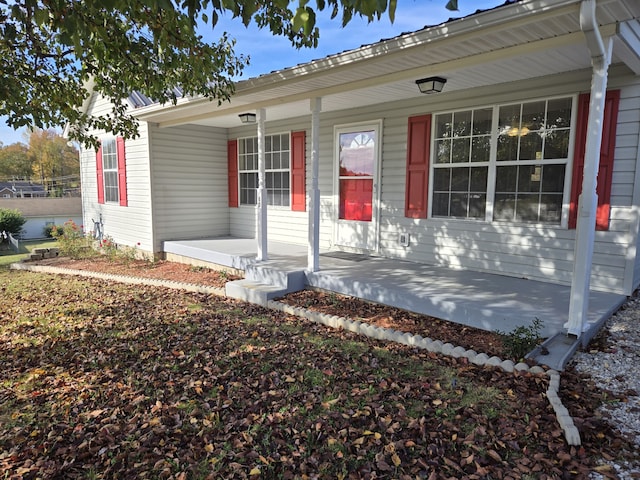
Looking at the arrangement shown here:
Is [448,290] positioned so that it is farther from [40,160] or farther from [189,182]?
[40,160]

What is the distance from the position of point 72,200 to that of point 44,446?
29.2m

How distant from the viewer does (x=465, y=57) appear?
14.0 feet

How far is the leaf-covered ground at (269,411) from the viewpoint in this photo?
90.8 inches

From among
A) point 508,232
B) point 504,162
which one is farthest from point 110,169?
point 508,232

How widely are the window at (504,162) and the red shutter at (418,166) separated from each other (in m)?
0.14

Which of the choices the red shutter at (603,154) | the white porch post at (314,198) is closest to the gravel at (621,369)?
the red shutter at (603,154)

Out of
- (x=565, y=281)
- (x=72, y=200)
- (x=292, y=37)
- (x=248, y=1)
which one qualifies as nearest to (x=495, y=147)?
(x=565, y=281)

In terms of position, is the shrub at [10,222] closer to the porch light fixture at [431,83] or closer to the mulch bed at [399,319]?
the mulch bed at [399,319]

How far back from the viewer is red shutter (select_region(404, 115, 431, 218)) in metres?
6.30

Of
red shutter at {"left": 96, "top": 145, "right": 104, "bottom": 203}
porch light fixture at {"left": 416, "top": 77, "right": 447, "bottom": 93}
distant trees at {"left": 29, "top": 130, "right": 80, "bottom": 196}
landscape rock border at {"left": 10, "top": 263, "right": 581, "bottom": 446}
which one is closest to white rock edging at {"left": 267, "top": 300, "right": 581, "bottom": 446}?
landscape rock border at {"left": 10, "top": 263, "right": 581, "bottom": 446}

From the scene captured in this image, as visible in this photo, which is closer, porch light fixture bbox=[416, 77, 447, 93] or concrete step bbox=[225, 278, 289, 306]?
porch light fixture bbox=[416, 77, 447, 93]

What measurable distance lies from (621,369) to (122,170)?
32.2 ft

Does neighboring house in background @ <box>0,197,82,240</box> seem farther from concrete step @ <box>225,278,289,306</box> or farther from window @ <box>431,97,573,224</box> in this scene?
window @ <box>431,97,573,224</box>

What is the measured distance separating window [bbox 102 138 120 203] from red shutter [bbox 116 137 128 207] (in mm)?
354
